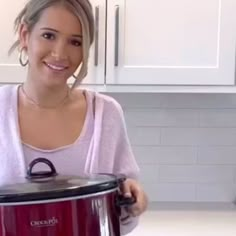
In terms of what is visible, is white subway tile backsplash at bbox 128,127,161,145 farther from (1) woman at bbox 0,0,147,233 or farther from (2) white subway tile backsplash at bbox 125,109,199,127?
(1) woman at bbox 0,0,147,233

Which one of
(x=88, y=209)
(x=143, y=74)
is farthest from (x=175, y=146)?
(x=88, y=209)

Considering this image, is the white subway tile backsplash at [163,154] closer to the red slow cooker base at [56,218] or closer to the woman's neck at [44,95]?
the woman's neck at [44,95]

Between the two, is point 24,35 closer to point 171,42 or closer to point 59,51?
point 59,51

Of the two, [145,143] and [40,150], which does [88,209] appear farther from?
[145,143]

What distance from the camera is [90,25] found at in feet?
3.86

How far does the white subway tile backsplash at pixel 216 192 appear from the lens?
2.30 metres

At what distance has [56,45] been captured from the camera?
3.78 ft

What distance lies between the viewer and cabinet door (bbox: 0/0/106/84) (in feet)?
6.23

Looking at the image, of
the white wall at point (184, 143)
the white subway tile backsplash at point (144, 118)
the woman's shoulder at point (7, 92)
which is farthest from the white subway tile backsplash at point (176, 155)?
the woman's shoulder at point (7, 92)

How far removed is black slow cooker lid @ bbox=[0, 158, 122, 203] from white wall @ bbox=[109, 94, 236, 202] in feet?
4.05

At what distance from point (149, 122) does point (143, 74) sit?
1.21ft

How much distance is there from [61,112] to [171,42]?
0.79 meters

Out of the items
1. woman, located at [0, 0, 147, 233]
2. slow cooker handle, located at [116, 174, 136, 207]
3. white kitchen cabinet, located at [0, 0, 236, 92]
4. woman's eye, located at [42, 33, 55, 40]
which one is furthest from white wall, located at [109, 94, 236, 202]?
slow cooker handle, located at [116, 174, 136, 207]

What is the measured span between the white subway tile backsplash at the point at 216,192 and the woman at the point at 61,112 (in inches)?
42.6
